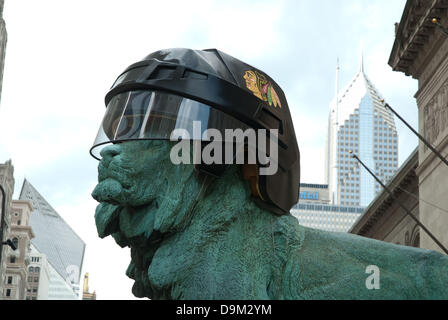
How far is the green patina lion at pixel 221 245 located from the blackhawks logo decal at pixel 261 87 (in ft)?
2.00

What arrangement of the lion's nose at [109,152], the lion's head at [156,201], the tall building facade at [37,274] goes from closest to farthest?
1. the lion's head at [156,201]
2. the lion's nose at [109,152]
3. the tall building facade at [37,274]

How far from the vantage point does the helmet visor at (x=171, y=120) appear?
20.7 ft

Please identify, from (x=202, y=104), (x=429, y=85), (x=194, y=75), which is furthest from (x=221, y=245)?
(x=429, y=85)

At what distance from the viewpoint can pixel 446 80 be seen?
35750 millimetres

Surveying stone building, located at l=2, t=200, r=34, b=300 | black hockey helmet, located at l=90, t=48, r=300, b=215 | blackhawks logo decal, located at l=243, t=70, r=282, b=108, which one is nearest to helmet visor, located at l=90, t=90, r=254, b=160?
black hockey helmet, located at l=90, t=48, r=300, b=215

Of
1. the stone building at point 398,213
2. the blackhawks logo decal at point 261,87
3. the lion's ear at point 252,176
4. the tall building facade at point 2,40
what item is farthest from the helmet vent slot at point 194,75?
the tall building facade at point 2,40

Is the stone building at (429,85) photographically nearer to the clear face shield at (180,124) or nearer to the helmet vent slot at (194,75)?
the clear face shield at (180,124)

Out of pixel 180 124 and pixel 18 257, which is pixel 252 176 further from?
pixel 18 257

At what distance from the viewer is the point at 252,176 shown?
6.65 metres

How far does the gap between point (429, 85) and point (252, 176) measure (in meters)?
32.9

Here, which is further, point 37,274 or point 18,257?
point 37,274
